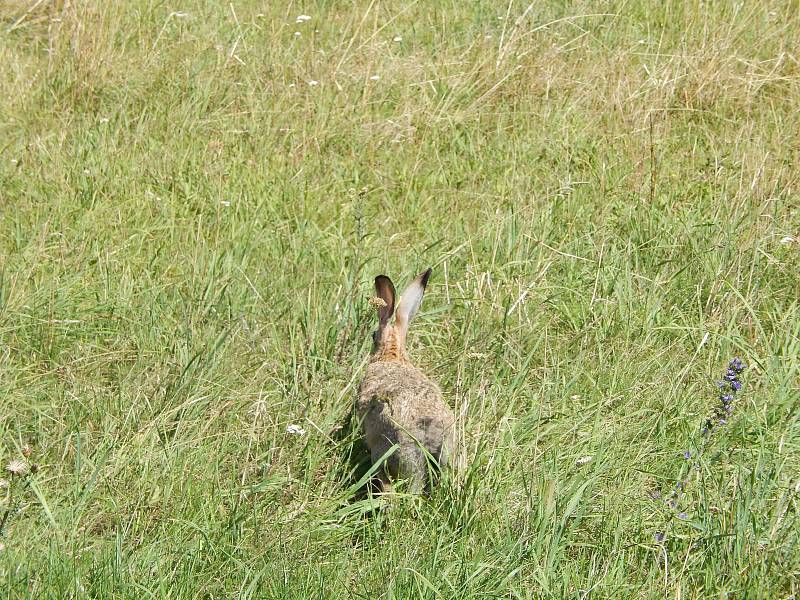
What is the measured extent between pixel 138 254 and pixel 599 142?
8.11 ft

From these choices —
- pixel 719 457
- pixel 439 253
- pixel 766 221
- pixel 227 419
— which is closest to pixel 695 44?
pixel 766 221

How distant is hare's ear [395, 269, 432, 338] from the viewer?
14.9ft

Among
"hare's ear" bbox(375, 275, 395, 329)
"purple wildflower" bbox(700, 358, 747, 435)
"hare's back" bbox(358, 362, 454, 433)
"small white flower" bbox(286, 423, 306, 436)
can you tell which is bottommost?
"small white flower" bbox(286, 423, 306, 436)

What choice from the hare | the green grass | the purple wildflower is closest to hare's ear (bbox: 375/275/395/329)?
the green grass

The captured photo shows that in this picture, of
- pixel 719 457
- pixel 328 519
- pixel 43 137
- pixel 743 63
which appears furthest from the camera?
pixel 743 63

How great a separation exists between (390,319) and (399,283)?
535mm

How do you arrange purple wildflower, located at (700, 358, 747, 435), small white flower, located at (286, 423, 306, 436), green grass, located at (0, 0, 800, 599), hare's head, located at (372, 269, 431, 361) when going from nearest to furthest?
1. green grass, located at (0, 0, 800, 599)
2. purple wildflower, located at (700, 358, 747, 435)
3. small white flower, located at (286, 423, 306, 436)
4. hare's head, located at (372, 269, 431, 361)

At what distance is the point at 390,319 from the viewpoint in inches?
177

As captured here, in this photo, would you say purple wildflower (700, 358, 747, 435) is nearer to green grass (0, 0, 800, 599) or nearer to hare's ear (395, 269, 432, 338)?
green grass (0, 0, 800, 599)

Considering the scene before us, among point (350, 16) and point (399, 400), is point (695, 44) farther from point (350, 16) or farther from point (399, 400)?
point (399, 400)

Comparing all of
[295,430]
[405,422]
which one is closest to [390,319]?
[405,422]

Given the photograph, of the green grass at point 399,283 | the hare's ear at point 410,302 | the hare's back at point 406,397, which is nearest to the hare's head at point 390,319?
the hare's ear at point 410,302

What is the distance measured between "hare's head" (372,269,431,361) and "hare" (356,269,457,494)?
18 centimetres

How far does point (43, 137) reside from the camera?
19.2 feet
